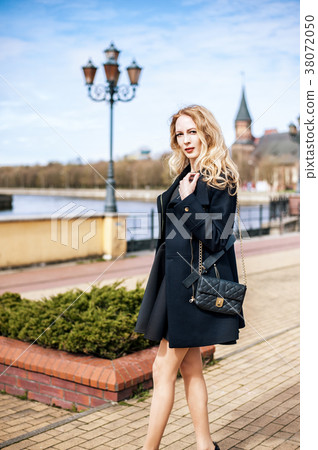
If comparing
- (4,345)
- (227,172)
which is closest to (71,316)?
(4,345)

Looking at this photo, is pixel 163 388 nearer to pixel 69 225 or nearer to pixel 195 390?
pixel 195 390

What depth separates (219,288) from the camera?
212 cm

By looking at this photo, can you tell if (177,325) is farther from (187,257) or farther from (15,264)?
(15,264)

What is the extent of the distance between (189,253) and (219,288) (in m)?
A: 0.19

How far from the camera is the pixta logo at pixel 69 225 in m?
10.3

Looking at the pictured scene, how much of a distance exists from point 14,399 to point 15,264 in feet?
21.4

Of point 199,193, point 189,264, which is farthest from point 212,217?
point 189,264

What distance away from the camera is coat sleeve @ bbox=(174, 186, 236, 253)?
2.06 metres

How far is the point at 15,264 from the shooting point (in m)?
9.82

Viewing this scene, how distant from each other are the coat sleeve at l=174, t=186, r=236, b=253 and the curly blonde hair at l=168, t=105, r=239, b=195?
0.04m

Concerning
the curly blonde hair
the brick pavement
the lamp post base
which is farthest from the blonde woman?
the lamp post base

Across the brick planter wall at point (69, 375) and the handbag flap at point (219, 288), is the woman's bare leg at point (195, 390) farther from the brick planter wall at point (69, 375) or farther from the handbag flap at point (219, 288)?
the brick planter wall at point (69, 375)

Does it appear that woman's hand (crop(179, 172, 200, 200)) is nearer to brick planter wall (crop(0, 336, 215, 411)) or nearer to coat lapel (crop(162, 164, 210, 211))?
coat lapel (crop(162, 164, 210, 211))

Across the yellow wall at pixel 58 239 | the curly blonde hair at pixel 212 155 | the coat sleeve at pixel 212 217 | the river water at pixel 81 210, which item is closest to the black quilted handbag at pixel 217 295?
the coat sleeve at pixel 212 217
